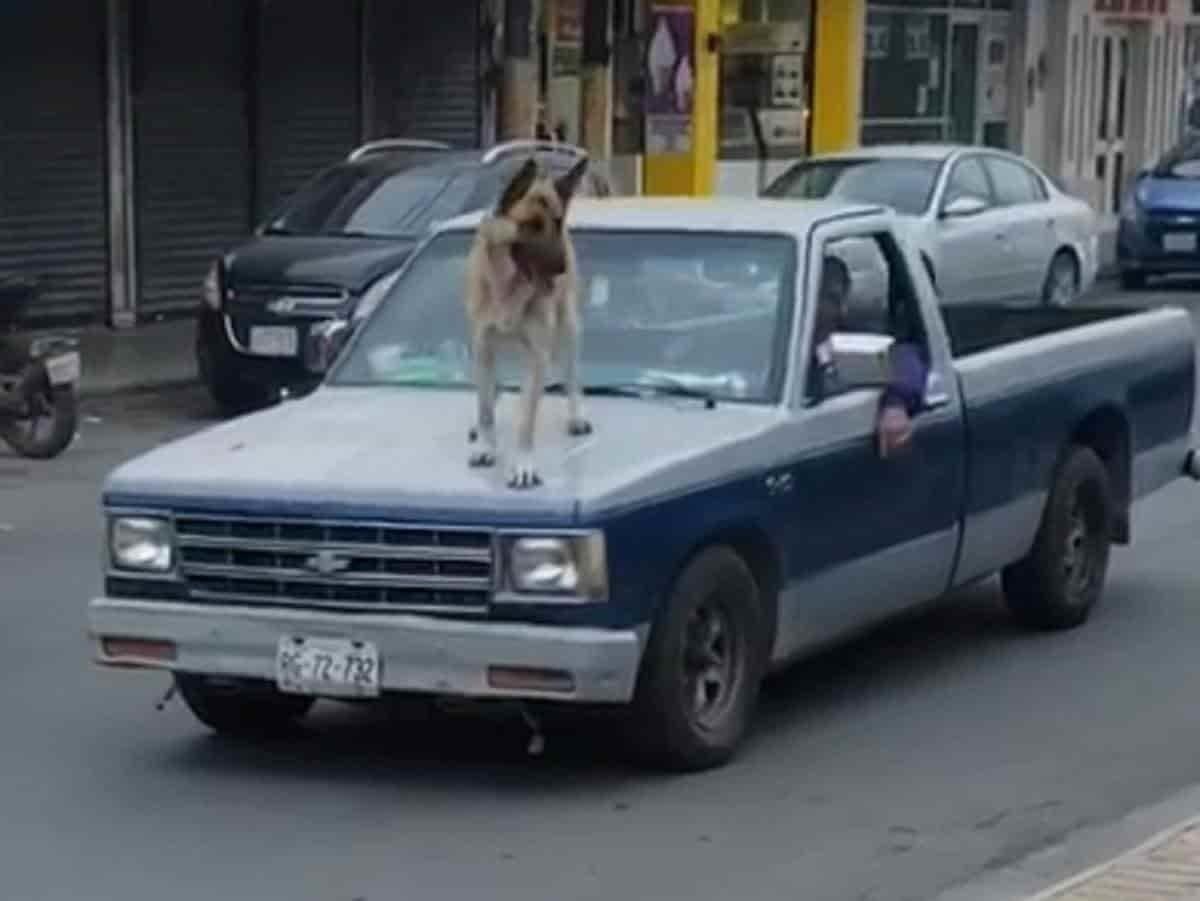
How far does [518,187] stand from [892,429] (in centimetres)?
163

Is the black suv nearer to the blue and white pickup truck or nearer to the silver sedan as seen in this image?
the silver sedan

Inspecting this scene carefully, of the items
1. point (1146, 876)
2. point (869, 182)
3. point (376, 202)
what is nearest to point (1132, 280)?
point (869, 182)

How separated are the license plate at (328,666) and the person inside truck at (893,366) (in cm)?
193

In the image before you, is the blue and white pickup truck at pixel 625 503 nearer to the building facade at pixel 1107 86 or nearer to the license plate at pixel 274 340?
the license plate at pixel 274 340

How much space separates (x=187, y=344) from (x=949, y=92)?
53.9 feet

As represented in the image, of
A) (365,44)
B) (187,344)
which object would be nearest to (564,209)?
(187,344)

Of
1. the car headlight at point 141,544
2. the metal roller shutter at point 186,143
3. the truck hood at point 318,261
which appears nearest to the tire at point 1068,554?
the car headlight at point 141,544

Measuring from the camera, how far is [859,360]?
9.85 meters

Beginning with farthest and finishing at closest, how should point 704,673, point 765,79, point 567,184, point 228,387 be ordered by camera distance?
point 765,79
point 228,387
point 567,184
point 704,673

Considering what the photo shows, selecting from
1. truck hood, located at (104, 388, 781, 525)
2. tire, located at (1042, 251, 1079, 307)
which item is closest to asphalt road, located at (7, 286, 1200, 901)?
truck hood, located at (104, 388, 781, 525)

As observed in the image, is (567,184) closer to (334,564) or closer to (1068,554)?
(334,564)

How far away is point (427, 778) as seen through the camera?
9164mm

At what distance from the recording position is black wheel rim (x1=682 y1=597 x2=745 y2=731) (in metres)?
9.10

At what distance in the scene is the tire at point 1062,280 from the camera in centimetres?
2583
